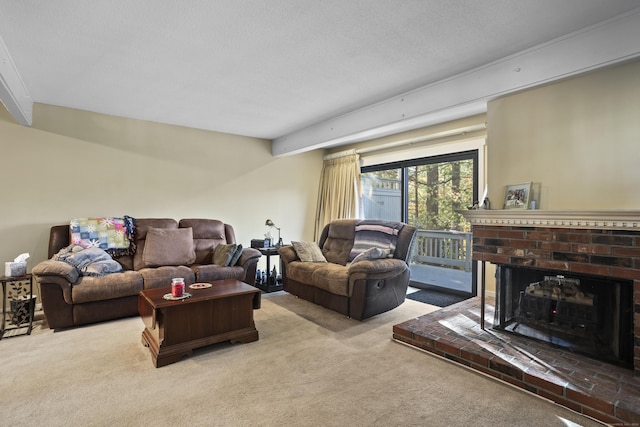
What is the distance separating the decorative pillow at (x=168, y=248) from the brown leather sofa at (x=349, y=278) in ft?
3.99

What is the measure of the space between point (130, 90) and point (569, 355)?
459 cm

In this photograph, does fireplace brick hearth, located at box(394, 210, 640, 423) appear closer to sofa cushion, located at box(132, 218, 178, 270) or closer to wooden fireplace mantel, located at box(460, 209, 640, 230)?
wooden fireplace mantel, located at box(460, 209, 640, 230)

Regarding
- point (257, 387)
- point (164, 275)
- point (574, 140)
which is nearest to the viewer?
point (257, 387)

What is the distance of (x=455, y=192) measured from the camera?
176 inches

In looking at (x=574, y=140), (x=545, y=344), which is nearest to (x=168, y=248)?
(x=545, y=344)

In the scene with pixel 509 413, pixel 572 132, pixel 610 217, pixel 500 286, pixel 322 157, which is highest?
pixel 322 157

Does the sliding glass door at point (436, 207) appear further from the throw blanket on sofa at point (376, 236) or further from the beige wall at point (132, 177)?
the beige wall at point (132, 177)

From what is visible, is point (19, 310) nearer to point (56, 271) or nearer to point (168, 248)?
point (56, 271)

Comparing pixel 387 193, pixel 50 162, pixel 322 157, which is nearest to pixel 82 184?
pixel 50 162

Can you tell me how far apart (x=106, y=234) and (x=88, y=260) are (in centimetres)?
59

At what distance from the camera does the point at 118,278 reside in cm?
325

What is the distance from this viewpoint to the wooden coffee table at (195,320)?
7.95 ft

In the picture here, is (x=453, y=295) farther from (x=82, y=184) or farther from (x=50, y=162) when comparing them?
(x=50, y=162)

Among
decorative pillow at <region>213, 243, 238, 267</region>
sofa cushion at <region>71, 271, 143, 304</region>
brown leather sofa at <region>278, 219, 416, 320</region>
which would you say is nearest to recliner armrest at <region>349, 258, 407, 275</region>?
brown leather sofa at <region>278, 219, 416, 320</region>
